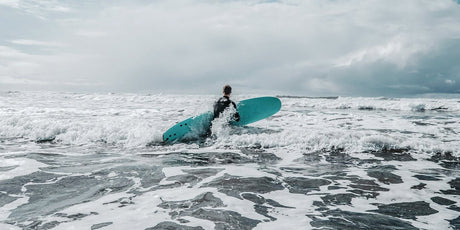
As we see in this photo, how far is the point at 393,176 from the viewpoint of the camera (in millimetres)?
5020

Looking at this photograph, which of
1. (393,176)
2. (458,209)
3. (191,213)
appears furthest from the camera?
(393,176)

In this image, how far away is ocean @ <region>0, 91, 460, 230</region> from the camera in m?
3.17

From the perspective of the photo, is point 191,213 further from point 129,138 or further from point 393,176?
point 129,138

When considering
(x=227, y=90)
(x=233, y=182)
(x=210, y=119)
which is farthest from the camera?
(x=210, y=119)

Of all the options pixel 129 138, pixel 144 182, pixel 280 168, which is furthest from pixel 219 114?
pixel 144 182

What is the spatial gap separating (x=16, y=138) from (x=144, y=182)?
6883mm

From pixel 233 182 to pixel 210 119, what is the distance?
500cm

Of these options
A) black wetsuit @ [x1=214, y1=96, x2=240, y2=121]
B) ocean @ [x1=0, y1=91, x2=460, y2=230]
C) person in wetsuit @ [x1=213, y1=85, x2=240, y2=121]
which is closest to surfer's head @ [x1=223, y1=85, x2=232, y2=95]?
person in wetsuit @ [x1=213, y1=85, x2=240, y2=121]

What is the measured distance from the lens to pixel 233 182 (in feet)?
14.9

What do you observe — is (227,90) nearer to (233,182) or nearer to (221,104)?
(221,104)

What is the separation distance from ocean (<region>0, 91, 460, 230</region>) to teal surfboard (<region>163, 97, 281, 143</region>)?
1.35ft

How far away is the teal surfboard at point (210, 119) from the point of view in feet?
29.4

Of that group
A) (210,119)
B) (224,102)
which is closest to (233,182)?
(224,102)

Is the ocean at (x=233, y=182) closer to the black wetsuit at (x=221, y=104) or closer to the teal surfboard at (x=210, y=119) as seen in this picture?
the teal surfboard at (x=210, y=119)
